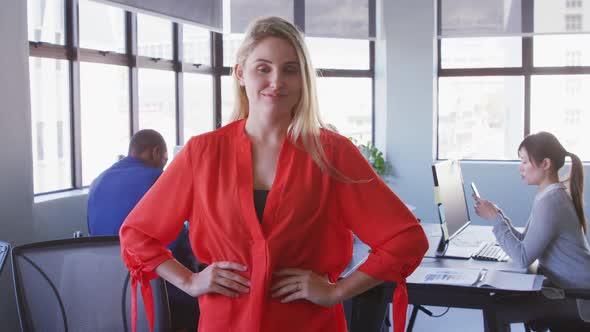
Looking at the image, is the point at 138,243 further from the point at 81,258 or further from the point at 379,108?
the point at 379,108

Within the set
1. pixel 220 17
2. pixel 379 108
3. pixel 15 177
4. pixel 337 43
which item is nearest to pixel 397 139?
pixel 379 108

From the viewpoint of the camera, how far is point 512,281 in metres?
2.50

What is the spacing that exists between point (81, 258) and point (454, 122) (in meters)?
5.20

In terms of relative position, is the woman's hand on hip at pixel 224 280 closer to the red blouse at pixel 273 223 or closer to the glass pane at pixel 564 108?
the red blouse at pixel 273 223

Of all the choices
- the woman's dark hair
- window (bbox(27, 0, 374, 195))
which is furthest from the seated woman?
window (bbox(27, 0, 374, 195))

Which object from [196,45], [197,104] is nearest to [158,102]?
[197,104]

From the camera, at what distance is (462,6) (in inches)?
245

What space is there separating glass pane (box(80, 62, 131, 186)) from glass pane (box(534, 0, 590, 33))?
12.7ft

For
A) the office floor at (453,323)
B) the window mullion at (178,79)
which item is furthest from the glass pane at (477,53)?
the office floor at (453,323)

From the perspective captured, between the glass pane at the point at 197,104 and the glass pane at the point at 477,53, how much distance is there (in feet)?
7.87

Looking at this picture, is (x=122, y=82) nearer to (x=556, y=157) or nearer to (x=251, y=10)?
(x=251, y=10)

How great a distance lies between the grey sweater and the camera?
270 cm

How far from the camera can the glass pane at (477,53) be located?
6.30 metres

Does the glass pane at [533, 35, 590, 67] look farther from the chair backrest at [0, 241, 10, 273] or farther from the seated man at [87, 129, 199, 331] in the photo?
the chair backrest at [0, 241, 10, 273]
